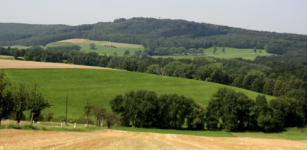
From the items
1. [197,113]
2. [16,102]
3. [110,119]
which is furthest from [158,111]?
[16,102]

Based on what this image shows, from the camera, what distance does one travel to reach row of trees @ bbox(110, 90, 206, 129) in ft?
236

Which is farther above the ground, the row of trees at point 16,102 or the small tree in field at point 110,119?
the row of trees at point 16,102

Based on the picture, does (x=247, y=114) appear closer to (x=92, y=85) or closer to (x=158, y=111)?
(x=158, y=111)

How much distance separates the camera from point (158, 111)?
241 feet

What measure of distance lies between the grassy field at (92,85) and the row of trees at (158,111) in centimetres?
880

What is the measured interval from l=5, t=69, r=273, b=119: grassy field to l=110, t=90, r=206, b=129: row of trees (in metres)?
8.80

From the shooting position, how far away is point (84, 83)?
102 meters

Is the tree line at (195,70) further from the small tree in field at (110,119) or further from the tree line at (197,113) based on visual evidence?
the small tree in field at (110,119)

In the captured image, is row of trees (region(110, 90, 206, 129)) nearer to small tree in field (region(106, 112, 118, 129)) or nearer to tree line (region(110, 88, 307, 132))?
tree line (region(110, 88, 307, 132))

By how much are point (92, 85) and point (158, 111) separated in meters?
33.1

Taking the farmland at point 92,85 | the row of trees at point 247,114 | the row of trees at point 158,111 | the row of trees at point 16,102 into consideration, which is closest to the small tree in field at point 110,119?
the row of trees at point 158,111

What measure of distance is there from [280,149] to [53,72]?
89400 mm

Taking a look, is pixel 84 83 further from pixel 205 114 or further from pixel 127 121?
pixel 205 114

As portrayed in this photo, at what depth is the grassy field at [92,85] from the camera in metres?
85.8
